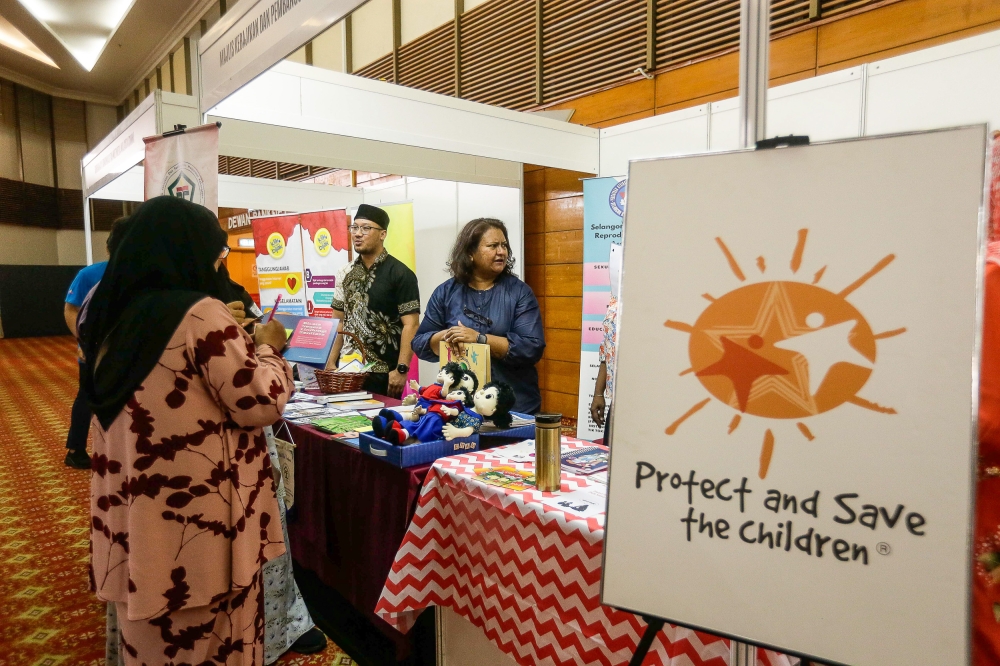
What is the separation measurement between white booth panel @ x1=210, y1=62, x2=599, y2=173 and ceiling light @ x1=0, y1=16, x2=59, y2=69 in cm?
737

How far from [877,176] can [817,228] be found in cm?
8

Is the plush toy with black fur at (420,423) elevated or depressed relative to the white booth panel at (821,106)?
depressed

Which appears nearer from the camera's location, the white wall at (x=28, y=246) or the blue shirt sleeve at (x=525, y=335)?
the blue shirt sleeve at (x=525, y=335)

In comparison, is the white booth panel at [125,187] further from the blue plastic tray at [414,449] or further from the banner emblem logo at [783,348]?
the banner emblem logo at [783,348]

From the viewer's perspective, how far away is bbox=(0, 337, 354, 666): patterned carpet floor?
6.51 ft

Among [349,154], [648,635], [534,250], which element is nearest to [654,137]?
[534,250]

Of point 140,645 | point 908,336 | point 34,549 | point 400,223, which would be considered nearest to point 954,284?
point 908,336

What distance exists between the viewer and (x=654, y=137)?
159 inches

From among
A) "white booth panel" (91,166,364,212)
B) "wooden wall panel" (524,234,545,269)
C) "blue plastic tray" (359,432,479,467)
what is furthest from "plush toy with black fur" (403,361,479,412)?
"white booth panel" (91,166,364,212)

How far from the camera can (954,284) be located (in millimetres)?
630

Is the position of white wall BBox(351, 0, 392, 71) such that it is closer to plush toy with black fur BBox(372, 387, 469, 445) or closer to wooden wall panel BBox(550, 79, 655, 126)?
wooden wall panel BBox(550, 79, 655, 126)

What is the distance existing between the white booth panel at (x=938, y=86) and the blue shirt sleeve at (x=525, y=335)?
1646 mm

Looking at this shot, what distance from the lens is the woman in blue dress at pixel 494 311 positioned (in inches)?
94.3

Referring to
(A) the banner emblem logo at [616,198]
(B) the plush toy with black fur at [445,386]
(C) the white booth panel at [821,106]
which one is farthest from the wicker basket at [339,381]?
(C) the white booth panel at [821,106]
